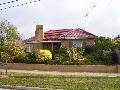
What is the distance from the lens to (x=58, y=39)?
176 ft

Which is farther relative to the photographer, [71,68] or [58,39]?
[58,39]

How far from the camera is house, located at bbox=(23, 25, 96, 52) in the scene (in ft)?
171

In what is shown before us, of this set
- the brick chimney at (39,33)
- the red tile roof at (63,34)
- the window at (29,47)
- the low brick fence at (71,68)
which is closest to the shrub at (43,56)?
the low brick fence at (71,68)

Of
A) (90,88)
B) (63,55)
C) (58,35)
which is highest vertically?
(58,35)

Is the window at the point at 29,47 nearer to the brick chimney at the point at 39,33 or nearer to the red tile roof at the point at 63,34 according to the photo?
the red tile roof at the point at 63,34

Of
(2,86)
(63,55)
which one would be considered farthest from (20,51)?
(2,86)

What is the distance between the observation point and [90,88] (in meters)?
20.0

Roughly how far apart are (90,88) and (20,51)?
1834 cm

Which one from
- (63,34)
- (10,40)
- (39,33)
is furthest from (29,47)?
(10,40)

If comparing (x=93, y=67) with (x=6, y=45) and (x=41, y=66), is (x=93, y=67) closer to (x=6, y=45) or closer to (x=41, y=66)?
(x=41, y=66)

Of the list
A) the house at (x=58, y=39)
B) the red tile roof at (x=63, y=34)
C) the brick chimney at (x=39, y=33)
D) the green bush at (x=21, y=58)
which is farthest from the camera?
the brick chimney at (x=39, y=33)

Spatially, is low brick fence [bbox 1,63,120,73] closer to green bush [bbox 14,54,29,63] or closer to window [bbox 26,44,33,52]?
green bush [bbox 14,54,29,63]

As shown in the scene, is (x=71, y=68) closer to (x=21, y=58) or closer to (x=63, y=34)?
(x=21, y=58)

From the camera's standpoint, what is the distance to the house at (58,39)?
52.2 meters
